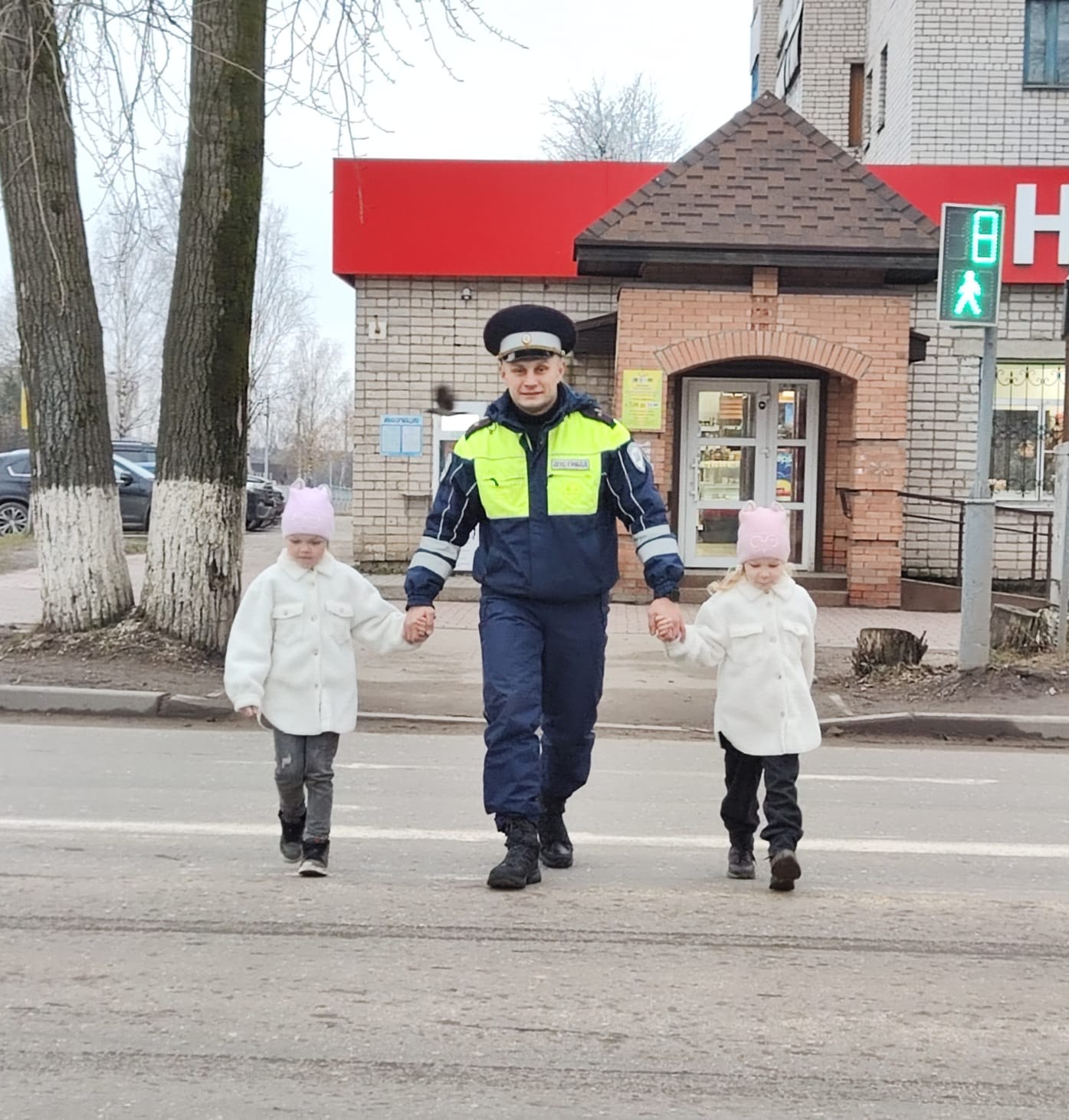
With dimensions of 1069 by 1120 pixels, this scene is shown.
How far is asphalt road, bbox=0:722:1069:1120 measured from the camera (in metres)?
3.09

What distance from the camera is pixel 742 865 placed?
15.9 feet

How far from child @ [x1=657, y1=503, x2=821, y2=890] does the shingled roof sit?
9.18 metres

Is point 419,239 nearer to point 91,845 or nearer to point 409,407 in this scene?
point 409,407

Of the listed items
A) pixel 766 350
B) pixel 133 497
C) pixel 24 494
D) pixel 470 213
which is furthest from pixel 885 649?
pixel 24 494

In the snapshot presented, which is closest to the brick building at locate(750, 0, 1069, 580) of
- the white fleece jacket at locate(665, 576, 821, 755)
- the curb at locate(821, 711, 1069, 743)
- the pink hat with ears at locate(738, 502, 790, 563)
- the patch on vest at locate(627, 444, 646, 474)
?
the curb at locate(821, 711, 1069, 743)

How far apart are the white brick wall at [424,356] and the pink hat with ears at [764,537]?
10869 millimetres

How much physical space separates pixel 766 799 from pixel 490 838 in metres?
1.28

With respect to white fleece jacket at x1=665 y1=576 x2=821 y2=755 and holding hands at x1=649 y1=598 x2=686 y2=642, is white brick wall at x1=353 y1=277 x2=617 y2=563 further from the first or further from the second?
holding hands at x1=649 y1=598 x2=686 y2=642

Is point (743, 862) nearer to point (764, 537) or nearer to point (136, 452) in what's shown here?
point (764, 537)

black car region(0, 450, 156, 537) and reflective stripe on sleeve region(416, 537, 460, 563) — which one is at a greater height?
reflective stripe on sleeve region(416, 537, 460, 563)

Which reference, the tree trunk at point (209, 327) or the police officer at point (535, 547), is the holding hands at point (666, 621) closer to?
the police officer at point (535, 547)

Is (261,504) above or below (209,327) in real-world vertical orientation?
below

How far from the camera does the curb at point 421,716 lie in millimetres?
8539

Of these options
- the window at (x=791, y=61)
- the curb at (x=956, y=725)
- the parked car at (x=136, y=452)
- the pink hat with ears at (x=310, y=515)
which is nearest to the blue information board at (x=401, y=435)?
the curb at (x=956, y=725)
